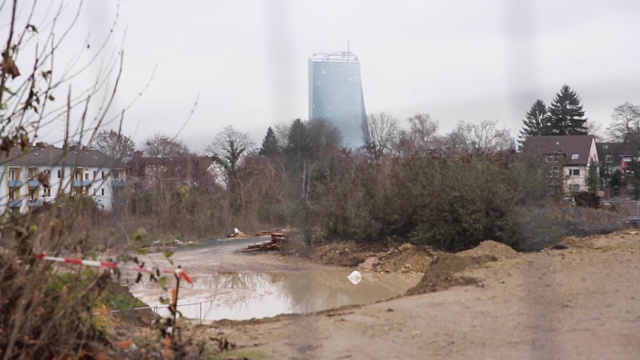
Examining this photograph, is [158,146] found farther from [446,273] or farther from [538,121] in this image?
[538,121]

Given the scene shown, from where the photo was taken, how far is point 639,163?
43.2 meters

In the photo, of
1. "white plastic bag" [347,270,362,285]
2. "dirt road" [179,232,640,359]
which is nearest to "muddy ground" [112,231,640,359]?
"dirt road" [179,232,640,359]

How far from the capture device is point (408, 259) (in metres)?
19.1

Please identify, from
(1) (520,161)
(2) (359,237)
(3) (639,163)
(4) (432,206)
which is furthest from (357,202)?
(3) (639,163)

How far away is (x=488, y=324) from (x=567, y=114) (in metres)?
46.4

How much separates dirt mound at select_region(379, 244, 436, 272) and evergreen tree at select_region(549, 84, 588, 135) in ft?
112

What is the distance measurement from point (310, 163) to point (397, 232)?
1240cm

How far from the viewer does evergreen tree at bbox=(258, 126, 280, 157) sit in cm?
4067

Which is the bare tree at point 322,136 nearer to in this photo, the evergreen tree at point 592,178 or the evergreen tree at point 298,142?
the evergreen tree at point 298,142

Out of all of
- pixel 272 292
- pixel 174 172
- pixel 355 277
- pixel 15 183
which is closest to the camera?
pixel 15 183

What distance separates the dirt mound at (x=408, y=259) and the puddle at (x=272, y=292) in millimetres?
604

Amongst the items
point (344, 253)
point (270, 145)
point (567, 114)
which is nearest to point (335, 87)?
point (344, 253)

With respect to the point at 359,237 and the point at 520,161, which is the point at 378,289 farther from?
the point at 520,161

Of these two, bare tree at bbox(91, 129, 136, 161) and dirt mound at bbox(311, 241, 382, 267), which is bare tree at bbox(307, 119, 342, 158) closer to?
dirt mound at bbox(311, 241, 382, 267)
